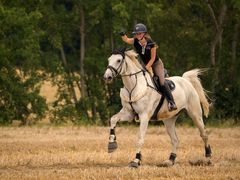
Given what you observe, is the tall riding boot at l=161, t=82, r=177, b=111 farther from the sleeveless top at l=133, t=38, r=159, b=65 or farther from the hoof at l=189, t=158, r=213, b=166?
the hoof at l=189, t=158, r=213, b=166

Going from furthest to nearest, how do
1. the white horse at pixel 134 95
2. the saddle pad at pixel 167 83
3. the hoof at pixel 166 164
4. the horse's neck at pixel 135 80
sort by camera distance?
1. the saddle pad at pixel 167 83
2. the hoof at pixel 166 164
3. the horse's neck at pixel 135 80
4. the white horse at pixel 134 95

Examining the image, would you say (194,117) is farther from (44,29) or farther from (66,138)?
(44,29)

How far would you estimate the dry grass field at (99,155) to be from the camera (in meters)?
15.2

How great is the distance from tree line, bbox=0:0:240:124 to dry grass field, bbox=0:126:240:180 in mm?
6083

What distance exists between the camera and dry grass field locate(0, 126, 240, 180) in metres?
15.2

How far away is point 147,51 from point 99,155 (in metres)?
3.05

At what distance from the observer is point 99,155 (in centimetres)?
1864

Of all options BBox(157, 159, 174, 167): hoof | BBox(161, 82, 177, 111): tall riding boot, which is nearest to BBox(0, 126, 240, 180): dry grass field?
BBox(157, 159, 174, 167): hoof

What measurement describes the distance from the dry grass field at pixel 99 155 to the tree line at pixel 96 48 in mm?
6083

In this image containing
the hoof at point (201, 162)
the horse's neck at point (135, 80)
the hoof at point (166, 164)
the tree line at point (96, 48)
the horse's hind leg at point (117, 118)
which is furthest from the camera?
the tree line at point (96, 48)

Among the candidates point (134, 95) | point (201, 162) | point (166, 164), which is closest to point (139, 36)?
point (134, 95)

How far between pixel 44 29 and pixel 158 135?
11.9m

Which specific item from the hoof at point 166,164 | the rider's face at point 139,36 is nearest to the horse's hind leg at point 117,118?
the hoof at point 166,164

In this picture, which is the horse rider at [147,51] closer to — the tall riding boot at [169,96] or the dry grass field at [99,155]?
the tall riding boot at [169,96]
